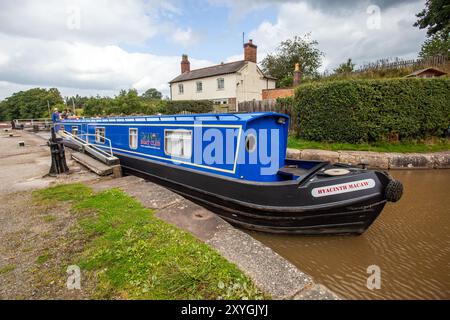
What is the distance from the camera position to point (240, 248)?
3.32 m

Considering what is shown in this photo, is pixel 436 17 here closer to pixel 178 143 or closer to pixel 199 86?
pixel 199 86

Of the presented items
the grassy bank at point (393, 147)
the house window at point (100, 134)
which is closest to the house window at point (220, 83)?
the grassy bank at point (393, 147)

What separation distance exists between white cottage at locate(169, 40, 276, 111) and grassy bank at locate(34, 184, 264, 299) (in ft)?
59.8

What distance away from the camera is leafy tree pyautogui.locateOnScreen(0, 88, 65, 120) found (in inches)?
1751

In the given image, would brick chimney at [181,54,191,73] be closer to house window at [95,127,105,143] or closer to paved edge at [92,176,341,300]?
house window at [95,127,105,143]

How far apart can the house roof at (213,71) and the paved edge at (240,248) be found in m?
20.6

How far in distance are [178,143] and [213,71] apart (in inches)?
868

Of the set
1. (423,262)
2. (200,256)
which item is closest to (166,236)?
(200,256)

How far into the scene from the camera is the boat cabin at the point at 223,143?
14.2 ft

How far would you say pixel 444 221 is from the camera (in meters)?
4.53

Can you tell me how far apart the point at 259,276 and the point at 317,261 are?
1.24 m

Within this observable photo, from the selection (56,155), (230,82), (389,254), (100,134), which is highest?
(230,82)

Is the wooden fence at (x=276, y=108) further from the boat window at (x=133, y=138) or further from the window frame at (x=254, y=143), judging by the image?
the window frame at (x=254, y=143)

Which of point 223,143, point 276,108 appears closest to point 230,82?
point 276,108
